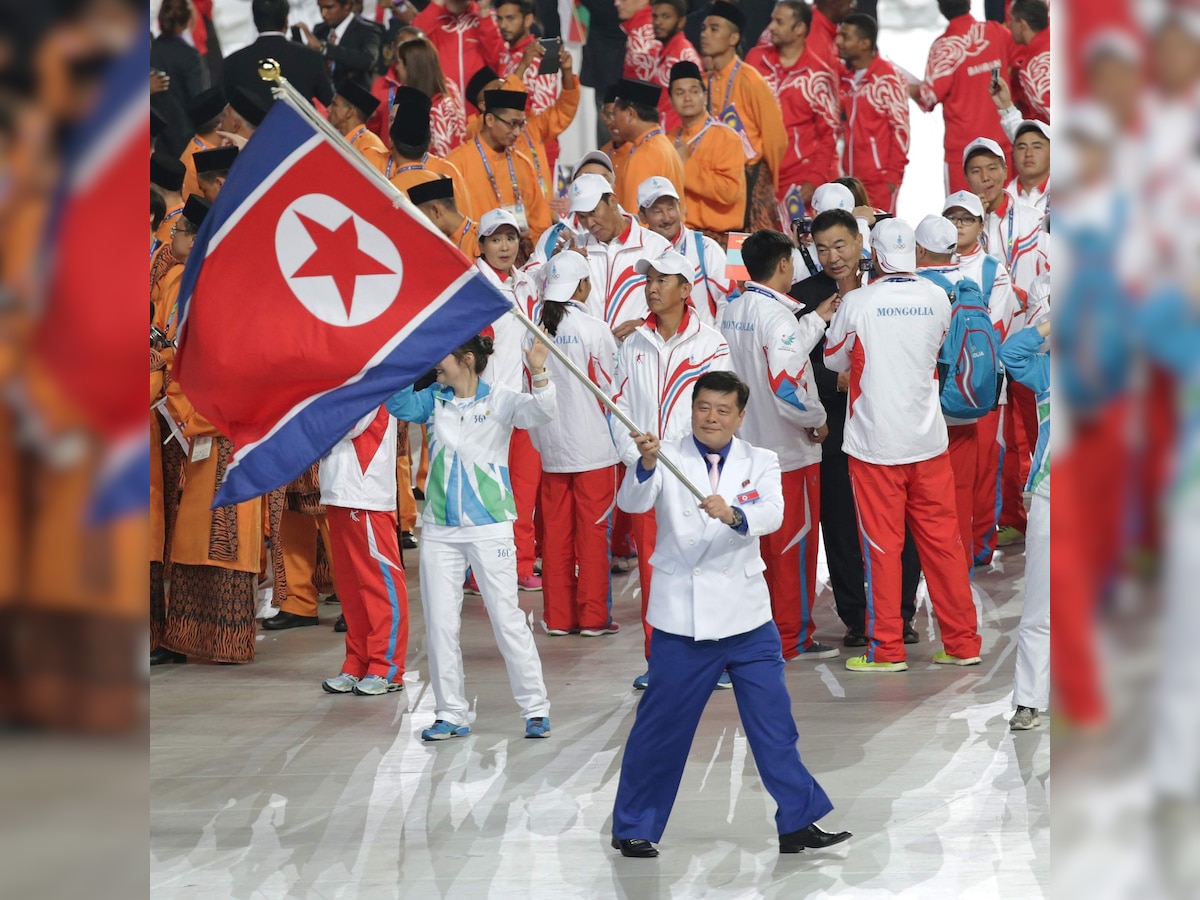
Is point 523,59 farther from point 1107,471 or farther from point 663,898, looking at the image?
point 1107,471

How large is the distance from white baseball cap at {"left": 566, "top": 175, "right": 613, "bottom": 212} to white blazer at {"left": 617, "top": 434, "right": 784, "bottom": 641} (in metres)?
3.64

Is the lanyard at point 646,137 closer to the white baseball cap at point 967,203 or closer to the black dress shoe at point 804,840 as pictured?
the white baseball cap at point 967,203

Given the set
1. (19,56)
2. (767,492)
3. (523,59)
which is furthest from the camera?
(523,59)

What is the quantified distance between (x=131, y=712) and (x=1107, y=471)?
4.89 ft

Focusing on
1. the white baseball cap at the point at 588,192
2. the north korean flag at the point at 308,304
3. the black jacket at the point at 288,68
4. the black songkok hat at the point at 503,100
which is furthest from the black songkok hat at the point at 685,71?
the north korean flag at the point at 308,304

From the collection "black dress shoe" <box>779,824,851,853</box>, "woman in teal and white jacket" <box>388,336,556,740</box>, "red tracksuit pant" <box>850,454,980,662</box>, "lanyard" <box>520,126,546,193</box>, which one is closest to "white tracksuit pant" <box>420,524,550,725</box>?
"woman in teal and white jacket" <box>388,336,556,740</box>

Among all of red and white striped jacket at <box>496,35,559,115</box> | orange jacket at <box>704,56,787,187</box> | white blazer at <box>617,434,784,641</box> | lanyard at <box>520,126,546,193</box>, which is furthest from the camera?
red and white striped jacket at <box>496,35,559,115</box>

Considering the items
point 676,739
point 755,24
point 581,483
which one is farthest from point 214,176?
point 755,24

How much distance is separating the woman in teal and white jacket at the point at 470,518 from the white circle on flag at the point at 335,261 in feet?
6.03

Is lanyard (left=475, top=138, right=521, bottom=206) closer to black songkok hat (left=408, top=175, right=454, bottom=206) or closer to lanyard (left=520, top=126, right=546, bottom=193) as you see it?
lanyard (left=520, top=126, right=546, bottom=193)

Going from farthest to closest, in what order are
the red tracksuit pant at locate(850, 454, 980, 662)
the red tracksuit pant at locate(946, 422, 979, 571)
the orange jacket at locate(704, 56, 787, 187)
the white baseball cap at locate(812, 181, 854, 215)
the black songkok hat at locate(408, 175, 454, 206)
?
the orange jacket at locate(704, 56, 787, 187) → the black songkok hat at locate(408, 175, 454, 206) → the white baseball cap at locate(812, 181, 854, 215) → the red tracksuit pant at locate(946, 422, 979, 571) → the red tracksuit pant at locate(850, 454, 980, 662)

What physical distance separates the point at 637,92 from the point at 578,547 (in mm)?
3688

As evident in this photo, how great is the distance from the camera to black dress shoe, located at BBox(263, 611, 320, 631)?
9.45 m

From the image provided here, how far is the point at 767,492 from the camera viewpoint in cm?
572
